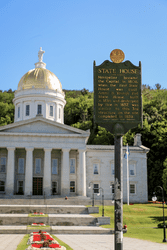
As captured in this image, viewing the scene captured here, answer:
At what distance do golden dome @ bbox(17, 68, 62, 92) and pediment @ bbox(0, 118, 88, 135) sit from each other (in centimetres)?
1327

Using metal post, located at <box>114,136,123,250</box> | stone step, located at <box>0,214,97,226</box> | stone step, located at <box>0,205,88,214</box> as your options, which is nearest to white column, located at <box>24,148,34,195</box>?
stone step, located at <box>0,205,88,214</box>

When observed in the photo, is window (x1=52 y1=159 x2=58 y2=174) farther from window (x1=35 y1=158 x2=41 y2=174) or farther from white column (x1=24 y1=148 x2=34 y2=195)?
white column (x1=24 y1=148 x2=34 y2=195)

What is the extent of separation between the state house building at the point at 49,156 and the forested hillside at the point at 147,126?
8.23 m

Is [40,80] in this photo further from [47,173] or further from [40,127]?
[47,173]

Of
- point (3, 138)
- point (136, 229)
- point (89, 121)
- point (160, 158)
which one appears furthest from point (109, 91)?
point (89, 121)

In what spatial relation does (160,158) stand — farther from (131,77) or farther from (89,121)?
(131,77)

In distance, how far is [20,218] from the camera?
3853 centimetres

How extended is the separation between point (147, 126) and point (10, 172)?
36068mm

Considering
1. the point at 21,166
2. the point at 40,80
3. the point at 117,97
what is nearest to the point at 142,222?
the point at 21,166

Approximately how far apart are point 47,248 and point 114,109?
12.6 metres

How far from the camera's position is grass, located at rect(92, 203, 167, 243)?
32.7 m

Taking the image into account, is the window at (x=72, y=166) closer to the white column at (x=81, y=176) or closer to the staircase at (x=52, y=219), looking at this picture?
the white column at (x=81, y=176)

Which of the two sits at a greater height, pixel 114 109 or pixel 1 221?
pixel 114 109

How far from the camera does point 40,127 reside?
200 feet
